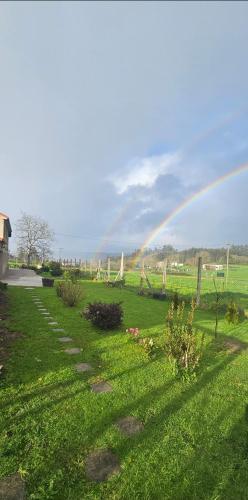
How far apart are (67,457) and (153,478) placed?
89 cm

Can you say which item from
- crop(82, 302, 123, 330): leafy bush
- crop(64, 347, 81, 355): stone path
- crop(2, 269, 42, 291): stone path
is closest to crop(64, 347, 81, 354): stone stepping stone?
crop(64, 347, 81, 355): stone path

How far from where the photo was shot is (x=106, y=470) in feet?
9.13

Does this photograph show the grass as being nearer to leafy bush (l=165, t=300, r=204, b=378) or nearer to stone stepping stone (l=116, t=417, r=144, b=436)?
stone stepping stone (l=116, t=417, r=144, b=436)

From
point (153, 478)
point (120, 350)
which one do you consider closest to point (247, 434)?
point (153, 478)

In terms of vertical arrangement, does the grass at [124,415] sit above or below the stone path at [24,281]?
below

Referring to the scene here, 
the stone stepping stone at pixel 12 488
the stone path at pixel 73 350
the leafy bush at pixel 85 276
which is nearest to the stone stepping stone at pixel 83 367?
the stone path at pixel 73 350

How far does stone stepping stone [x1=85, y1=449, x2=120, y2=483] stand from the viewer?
271 centimetres

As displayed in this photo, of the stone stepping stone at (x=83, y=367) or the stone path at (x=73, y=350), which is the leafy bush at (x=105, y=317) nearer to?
the stone path at (x=73, y=350)

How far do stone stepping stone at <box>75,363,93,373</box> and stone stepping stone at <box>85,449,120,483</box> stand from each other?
221 centimetres

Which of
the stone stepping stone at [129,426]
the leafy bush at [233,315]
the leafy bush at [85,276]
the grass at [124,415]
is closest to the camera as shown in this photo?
the grass at [124,415]

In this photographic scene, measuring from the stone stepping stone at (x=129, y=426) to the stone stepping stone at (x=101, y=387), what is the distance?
2.77 ft

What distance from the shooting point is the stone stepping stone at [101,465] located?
2.71 m

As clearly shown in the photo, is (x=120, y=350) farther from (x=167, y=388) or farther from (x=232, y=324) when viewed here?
(x=232, y=324)

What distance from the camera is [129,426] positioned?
3547 millimetres
